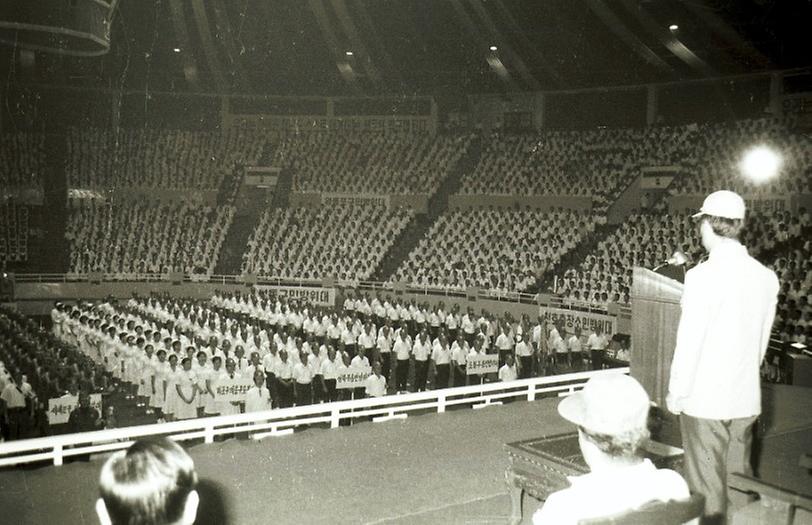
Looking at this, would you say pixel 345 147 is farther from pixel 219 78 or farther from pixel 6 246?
pixel 6 246

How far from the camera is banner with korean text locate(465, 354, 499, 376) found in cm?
1159

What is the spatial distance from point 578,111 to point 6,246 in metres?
21.2

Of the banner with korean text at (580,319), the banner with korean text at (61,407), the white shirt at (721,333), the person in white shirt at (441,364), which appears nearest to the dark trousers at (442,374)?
the person in white shirt at (441,364)

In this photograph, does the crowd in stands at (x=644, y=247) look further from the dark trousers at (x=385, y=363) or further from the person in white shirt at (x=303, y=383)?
the person in white shirt at (x=303, y=383)

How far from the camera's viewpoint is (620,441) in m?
2.11

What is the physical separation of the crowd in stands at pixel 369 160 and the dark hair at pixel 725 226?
77.2 feet

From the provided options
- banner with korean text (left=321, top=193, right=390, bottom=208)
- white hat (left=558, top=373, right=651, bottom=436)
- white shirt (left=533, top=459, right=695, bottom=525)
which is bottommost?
white shirt (left=533, top=459, right=695, bottom=525)

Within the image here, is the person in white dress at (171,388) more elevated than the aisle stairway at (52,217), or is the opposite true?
the aisle stairway at (52,217)

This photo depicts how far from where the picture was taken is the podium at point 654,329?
373 cm

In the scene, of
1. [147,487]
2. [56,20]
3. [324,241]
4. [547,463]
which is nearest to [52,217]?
[324,241]

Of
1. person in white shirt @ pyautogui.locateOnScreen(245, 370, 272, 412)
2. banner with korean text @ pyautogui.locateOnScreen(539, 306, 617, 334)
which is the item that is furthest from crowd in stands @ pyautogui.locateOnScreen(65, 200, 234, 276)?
person in white shirt @ pyautogui.locateOnScreen(245, 370, 272, 412)

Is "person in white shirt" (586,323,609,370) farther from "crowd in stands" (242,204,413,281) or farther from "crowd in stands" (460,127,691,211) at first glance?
"crowd in stands" (242,204,413,281)

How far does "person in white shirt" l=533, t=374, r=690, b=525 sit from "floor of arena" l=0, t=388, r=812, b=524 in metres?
1.93

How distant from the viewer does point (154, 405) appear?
435 inches
